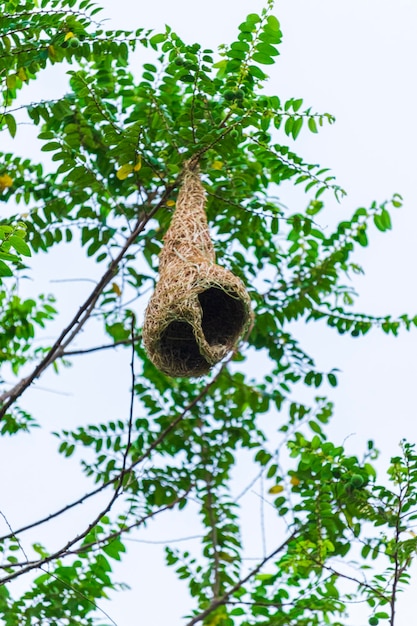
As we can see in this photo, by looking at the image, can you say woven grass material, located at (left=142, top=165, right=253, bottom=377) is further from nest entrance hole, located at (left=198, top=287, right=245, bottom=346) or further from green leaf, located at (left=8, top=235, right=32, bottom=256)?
green leaf, located at (left=8, top=235, right=32, bottom=256)

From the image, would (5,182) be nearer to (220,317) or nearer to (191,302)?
(220,317)

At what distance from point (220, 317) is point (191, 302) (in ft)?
1.27

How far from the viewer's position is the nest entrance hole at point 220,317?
350 cm

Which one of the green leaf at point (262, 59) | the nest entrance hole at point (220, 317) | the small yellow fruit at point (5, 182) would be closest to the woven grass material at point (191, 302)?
the nest entrance hole at point (220, 317)

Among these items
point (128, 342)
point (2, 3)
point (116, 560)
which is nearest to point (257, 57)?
point (2, 3)

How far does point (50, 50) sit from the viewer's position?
354cm

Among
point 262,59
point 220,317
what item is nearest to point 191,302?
point 220,317

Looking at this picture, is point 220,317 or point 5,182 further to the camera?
point 5,182

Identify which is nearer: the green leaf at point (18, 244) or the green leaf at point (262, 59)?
the green leaf at point (18, 244)

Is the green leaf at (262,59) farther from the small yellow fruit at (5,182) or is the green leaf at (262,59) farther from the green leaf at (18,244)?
the small yellow fruit at (5,182)

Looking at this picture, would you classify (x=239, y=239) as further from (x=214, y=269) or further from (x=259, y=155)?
(x=214, y=269)

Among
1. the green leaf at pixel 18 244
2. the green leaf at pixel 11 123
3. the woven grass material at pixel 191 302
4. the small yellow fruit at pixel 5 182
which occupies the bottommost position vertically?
the green leaf at pixel 18 244

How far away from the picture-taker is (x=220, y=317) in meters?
3.58

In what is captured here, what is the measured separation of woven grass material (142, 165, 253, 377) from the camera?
3.24 m
